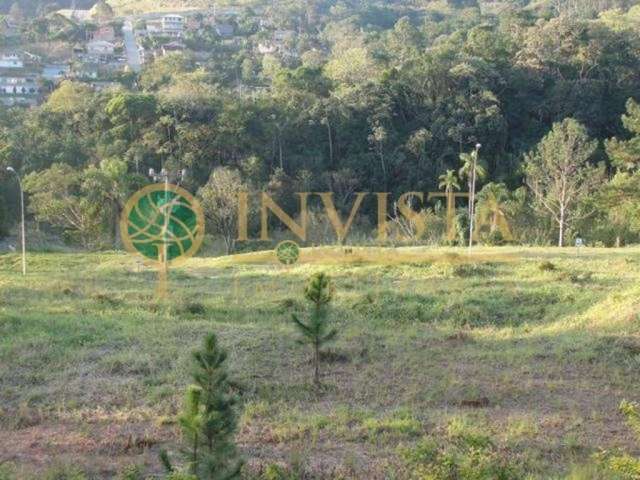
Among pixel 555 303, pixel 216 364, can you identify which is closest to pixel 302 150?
pixel 555 303

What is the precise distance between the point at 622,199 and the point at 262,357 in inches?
692

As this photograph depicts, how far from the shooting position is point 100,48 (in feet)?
214

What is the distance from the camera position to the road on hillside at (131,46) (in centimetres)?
6421

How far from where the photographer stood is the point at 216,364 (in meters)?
6.23

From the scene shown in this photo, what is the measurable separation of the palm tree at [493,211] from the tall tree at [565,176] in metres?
1.38

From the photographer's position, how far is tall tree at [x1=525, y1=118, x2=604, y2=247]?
2652cm

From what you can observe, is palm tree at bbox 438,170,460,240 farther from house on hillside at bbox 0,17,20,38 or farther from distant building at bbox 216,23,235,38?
distant building at bbox 216,23,235,38

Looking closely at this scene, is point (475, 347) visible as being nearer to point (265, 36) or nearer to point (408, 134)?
point (408, 134)

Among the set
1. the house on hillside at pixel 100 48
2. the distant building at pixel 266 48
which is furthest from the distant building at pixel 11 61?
the distant building at pixel 266 48

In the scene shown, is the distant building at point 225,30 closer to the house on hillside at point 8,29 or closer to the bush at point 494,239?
the house on hillside at point 8,29

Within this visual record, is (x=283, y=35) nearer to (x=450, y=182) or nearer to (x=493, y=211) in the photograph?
(x=450, y=182)

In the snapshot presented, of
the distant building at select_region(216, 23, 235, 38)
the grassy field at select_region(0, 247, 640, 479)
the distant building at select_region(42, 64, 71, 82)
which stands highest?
the distant building at select_region(216, 23, 235, 38)

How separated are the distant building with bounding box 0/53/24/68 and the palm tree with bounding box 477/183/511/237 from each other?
41.4m

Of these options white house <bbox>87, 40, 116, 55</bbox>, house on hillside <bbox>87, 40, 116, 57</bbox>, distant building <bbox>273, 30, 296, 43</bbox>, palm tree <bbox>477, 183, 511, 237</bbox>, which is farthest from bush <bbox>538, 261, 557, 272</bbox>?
white house <bbox>87, 40, 116, 55</bbox>
